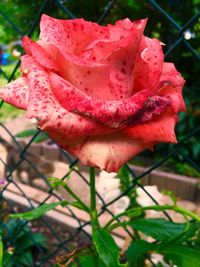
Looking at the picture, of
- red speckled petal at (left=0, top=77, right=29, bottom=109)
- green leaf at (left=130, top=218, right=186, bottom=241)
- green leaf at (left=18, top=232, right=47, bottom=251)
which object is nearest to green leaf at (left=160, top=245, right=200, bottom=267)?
green leaf at (left=130, top=218, right=186, bottom=241)

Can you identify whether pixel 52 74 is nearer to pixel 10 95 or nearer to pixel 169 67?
pixel 10 95

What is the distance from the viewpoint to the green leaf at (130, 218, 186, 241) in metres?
0.73

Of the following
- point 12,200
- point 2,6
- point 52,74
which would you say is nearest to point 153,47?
point 52,74

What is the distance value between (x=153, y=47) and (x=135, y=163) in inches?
99.4

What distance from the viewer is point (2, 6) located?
9.27 feet

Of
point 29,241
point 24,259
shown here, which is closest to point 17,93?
point 24,259

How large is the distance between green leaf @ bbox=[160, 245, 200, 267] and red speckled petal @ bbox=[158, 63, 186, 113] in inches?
9.2

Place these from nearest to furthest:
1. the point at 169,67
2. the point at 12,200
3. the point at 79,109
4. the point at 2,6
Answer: the point at 79,109 → the point at 169,67 → the point at 12,200 → the point at 2,6

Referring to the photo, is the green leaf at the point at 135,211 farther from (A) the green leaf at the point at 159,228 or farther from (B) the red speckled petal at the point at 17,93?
(B) the red speckled petal at the point at 17,93

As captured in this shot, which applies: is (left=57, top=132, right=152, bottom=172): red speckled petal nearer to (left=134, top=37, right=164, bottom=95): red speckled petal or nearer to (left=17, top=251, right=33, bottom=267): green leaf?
(left=134, top=37, right=164, bottom=95): red speckled petal

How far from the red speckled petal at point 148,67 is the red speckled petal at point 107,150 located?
0.07 meters

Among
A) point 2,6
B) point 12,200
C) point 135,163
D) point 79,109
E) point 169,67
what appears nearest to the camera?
point 79,109

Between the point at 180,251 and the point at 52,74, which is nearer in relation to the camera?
the point at 52,74

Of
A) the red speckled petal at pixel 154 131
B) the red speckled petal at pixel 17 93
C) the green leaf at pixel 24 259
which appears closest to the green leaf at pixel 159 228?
the red speckled petal at pixel 154 131
